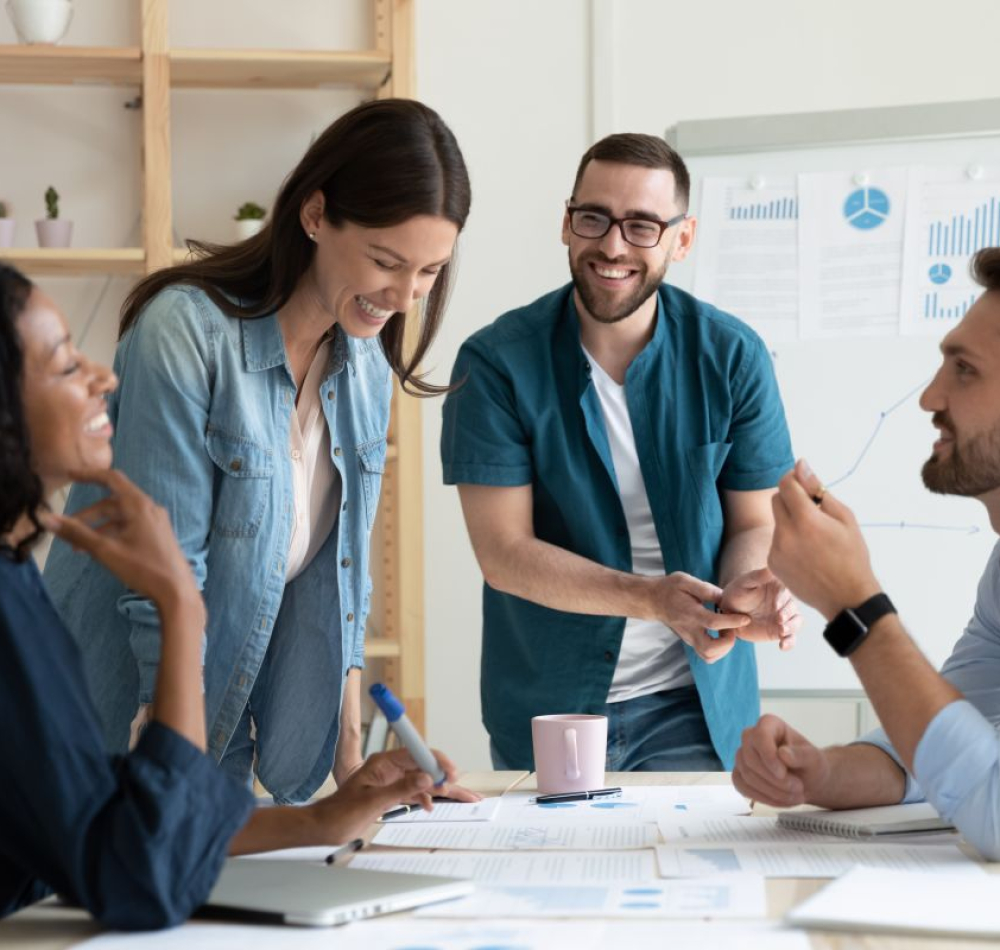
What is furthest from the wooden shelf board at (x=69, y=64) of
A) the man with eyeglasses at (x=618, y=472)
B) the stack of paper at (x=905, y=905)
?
the stack of paper at (x=905, y=905)

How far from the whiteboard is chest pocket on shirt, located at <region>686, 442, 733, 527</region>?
81cm

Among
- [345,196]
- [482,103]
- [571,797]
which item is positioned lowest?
[571,797]

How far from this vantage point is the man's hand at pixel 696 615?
6.48 ft

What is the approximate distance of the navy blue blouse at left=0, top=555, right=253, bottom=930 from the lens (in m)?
1.05

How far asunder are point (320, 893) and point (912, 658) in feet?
2.06

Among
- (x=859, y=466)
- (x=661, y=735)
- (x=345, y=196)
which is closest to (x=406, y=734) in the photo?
(x=345, y=196)

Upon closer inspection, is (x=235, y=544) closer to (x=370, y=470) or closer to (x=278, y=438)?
(x=278, y=438)

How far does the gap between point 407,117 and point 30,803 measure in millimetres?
1008

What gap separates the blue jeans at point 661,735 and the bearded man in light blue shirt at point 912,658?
55 cm

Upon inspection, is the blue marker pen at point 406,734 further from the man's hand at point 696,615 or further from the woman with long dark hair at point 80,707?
the man's hand at point 696,615

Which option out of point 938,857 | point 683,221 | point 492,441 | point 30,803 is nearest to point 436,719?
point 492,441

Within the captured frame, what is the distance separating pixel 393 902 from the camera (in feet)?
3.77

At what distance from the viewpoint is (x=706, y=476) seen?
2.28 m

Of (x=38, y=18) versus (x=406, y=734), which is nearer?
(x=406, y=734)
